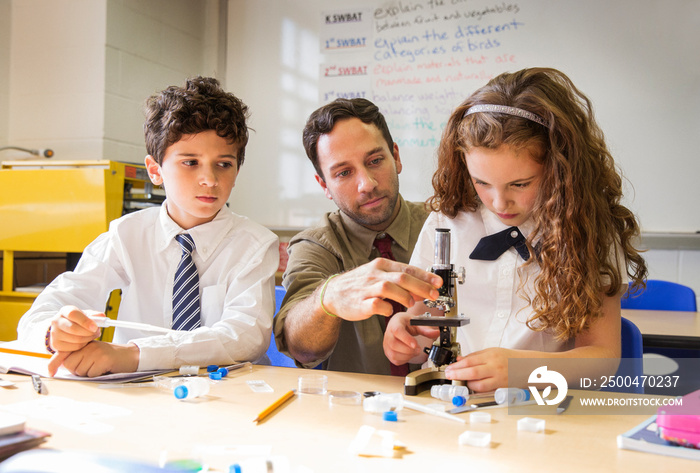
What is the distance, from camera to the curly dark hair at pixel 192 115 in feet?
5.61

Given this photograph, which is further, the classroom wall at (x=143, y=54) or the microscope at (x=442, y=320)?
the classroom wall at (x=143, y=54)

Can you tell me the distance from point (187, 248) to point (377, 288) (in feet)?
2.40

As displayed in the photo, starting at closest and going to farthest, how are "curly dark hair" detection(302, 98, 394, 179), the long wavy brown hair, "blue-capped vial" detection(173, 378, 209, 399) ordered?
1. "blue-capped vial" detection(173, 378, 209, 399)
2. the long wavy brown hair
3. "curly dark hair" detection(302, 98, 394, 179)

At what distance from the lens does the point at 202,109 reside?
1.73 meters

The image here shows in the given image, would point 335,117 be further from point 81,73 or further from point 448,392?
point 81,73

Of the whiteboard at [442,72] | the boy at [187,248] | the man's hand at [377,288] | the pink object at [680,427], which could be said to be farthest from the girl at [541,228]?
the whiteboard at [442,72]

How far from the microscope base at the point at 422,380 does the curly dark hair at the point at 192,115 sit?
3.08ft

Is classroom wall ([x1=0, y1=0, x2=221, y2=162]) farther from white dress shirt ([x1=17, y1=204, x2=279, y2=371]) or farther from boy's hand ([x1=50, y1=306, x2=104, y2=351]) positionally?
boy's hand ([x1=50, y1=306, x2=104, y2=351])

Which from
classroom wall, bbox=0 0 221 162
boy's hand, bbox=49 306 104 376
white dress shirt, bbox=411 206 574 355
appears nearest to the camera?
boy's hand, bbox=49 306 104 376

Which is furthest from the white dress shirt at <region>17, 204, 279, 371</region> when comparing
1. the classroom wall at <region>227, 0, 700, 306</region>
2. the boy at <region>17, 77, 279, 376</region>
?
the classroom wall at <region>227, 0, 700, 306</region>

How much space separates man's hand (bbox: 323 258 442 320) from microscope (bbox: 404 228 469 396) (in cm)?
3

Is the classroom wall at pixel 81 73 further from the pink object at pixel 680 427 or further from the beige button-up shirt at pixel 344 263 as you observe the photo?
the pink object at pixel 680 427

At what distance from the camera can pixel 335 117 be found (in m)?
1.96

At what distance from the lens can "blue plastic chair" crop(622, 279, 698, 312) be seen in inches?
112
